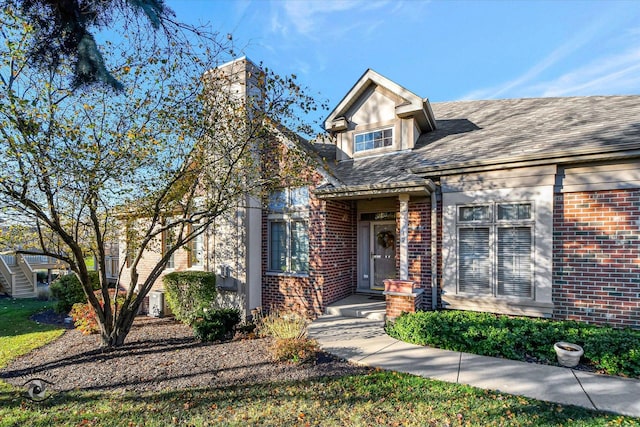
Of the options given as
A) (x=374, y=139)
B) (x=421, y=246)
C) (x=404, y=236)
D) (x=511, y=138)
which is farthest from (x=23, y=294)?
(x=511, y=138)

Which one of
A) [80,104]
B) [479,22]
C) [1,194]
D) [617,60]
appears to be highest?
[479,22]

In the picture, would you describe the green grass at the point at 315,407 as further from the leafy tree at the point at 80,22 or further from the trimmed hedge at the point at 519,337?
the leafy tree at the point at 80,22

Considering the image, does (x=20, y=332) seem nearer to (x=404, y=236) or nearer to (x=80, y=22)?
(x=80, y=22)

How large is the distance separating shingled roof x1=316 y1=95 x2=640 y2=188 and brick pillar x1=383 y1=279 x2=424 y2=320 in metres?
2.41

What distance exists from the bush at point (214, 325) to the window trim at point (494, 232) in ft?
17.9

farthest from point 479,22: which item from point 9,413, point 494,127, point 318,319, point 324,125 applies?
point 9,413

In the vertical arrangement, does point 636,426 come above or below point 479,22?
below

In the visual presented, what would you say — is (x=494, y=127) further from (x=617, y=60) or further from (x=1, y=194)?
(x=1, y=194)

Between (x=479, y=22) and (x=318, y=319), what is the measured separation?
27.5 feet

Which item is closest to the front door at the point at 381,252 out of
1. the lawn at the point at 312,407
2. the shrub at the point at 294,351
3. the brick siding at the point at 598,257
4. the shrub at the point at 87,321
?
the brick siding at the point at 598,257

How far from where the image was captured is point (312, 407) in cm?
402

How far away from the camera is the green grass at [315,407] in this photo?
367 cm

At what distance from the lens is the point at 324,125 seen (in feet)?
33.2

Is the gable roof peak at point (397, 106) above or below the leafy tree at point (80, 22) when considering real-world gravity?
above
